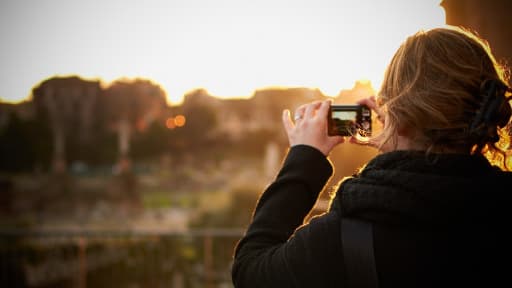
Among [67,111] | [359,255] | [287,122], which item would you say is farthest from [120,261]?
[67,111]

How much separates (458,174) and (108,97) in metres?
18.8

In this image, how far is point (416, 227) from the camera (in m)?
0.58

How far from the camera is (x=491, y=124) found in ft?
1.99

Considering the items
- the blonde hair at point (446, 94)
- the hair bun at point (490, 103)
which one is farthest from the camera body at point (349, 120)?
the hair bun at point (490, 103)

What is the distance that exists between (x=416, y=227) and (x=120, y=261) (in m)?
7.82

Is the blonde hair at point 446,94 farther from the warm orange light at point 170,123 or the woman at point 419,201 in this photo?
the warm orange light at point 170,123

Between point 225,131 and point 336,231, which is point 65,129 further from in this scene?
point 336,231

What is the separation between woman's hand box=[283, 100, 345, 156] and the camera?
30.6 inches

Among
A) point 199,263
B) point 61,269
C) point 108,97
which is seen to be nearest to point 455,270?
point 199,263

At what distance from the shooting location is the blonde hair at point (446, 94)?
2.02 feet

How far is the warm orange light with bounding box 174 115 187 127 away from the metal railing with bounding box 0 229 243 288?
10232 mm

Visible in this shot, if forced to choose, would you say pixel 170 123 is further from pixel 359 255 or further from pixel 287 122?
pixel 359 255

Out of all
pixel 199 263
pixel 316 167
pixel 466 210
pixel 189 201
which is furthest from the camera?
pixel 189 201

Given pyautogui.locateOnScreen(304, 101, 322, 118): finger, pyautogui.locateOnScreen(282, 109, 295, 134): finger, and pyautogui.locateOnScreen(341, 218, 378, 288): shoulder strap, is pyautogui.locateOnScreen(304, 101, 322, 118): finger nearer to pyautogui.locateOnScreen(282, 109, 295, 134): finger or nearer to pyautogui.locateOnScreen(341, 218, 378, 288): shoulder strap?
pyautogui.locateOnScreen(282, 109, 295, 134): finger
